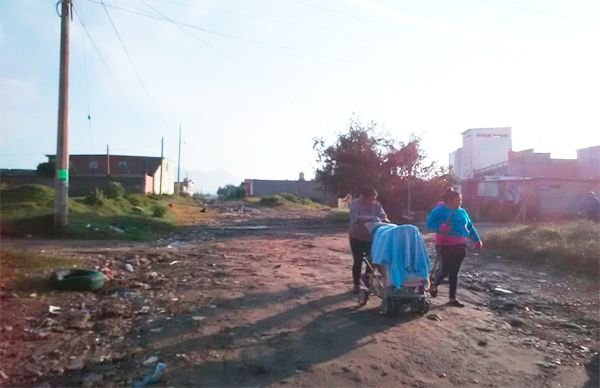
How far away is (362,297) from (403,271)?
117 centimetres

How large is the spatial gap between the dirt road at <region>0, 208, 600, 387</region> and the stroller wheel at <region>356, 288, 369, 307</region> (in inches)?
5.0

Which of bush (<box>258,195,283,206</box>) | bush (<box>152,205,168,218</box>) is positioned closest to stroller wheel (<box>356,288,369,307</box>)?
bush (<box>152,205,168,218</box>)

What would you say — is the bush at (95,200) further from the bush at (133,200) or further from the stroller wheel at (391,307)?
the stroller wheel at (391,307)

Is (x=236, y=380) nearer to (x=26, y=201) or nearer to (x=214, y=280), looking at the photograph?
(x=214, y=280)

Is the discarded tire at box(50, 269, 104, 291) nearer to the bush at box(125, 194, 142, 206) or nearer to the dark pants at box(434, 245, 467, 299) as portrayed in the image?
the dark pants at box(434, 245, 467, 299)

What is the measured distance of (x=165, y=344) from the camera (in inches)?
235

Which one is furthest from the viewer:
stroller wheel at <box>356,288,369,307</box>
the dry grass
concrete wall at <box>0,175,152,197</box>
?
concrete wall at <box>0,175,152,197</box>

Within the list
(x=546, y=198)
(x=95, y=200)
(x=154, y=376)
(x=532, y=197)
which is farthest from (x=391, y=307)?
(x=546, y=198)

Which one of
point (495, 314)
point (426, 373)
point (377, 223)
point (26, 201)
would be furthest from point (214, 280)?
point (26, 201)

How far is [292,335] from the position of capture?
637 cm

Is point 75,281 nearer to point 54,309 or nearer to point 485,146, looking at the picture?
point 54,309

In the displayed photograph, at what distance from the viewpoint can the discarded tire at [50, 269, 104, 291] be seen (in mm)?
8688

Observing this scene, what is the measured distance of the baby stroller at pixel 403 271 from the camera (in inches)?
283

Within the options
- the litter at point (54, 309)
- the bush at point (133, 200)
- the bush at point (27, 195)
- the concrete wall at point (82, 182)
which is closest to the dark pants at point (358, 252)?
the litter at point (54, 309)
